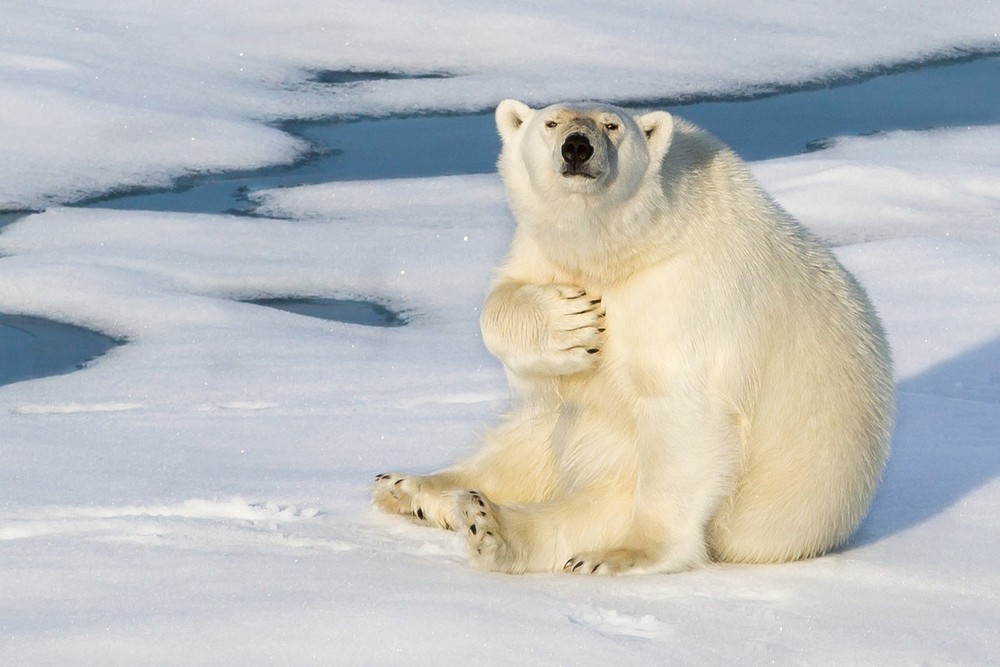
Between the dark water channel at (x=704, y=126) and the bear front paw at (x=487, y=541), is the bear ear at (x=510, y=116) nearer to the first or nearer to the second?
the bear front paw at (x=487, y=541)

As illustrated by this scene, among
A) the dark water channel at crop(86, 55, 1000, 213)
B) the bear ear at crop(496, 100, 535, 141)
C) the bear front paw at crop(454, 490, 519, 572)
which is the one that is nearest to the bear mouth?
the bear ear at crop(496, 100, 535, 141)

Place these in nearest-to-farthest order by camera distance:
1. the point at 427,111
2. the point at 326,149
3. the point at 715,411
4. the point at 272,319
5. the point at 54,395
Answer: the point at 715,411 → the point at 54,395 → the point at 272,319 → the point at 326,149 → the point at 427,111

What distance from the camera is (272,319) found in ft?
17.4

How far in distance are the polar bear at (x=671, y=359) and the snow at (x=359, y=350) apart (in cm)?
10

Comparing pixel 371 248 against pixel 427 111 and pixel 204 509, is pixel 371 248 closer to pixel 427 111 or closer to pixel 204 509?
pixel 427 111

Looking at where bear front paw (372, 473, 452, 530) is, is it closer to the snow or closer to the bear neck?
the snow

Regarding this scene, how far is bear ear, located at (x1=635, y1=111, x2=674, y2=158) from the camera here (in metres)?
2.97

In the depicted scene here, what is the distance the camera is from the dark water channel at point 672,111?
7.25m

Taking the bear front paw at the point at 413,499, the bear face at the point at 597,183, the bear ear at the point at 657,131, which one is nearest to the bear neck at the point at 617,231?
the bear face at the point at 597,183

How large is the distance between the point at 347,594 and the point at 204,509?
0.71 m

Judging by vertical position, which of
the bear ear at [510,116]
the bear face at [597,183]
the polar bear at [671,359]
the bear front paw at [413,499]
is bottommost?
the bear front paw at [413,499]

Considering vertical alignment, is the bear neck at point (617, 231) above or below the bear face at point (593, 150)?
below

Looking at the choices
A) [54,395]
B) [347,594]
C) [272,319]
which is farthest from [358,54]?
[347,594]

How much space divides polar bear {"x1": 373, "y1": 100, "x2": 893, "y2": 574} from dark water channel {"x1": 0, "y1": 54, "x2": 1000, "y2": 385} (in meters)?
2.76
